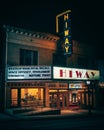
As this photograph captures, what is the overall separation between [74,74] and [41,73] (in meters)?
4.23

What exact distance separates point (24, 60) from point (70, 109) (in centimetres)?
850

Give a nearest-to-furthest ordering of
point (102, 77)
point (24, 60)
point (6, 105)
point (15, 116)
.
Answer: point (15, 116)
point (6, 105)
point (24, 60)
point (102, 77)

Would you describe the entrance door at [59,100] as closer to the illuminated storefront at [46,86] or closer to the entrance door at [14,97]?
the illuminated storefront at [46,86]

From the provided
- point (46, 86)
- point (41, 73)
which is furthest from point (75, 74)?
point (41, 73)

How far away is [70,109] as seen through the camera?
2852 centimetres

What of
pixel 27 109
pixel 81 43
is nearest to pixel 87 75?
pixel 81 43

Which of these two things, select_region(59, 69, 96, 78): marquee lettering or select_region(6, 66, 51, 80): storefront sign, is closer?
select_region(6, 66, 51, 80): storefront sign

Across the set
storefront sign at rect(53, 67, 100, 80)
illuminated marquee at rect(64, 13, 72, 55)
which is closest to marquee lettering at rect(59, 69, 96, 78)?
storefront sign at rect(53, 67, 100, 80)

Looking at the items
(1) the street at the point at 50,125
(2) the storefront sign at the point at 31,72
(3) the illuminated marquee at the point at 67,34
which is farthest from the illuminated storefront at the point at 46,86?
(1) the street at the point at 50,125

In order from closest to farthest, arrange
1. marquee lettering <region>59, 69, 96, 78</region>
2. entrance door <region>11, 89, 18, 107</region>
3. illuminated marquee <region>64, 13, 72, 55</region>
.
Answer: marquee lettering <region>59, 69, 96, 78</region> → entrance door <region>11, 89, 18, 107</region> → illuminated marquee <region>64, 13, 72, 55</region>

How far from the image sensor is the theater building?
23.1 metres

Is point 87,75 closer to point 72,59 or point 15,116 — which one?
point 72,59

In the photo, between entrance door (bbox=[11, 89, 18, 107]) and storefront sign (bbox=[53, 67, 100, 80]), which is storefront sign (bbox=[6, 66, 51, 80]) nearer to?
storefront sign (bbox=[53, 67, 100, 80])

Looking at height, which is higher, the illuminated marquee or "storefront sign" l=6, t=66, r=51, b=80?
the illuminated marquee
